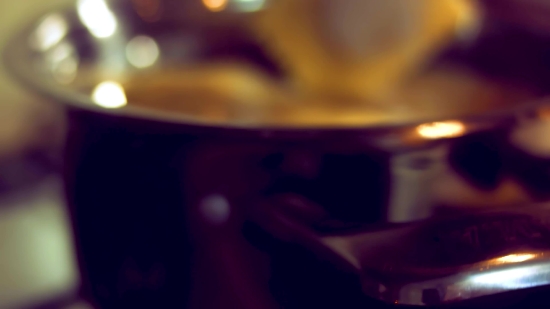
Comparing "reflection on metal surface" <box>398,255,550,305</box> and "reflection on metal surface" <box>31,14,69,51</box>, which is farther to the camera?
"reflection on metal surface" <box>31,14,69,51</box>

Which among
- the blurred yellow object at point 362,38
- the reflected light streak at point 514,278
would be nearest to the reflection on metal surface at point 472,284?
the reflected light streak at point 514,278

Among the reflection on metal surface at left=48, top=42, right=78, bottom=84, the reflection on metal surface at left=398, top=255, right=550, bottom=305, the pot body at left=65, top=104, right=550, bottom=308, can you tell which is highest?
the reflection on metal surface at left=48, top=42, right=78, bottom=84

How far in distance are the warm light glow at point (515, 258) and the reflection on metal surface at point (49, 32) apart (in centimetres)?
22

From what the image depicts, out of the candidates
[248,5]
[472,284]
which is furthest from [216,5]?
[472,284]

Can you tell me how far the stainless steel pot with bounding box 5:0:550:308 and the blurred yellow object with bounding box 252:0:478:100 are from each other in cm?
12

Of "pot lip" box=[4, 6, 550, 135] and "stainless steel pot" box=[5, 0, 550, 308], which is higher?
"pot lip" box=[4, 6, 550, 135]

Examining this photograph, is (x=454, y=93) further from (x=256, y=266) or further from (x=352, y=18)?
(x=256, y=266)

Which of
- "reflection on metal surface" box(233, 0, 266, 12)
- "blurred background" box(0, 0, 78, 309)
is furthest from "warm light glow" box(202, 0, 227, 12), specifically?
"blurred background" box(0, 0, 78, 309)

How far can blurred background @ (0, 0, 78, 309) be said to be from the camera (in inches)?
13.7

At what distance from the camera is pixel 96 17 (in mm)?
327

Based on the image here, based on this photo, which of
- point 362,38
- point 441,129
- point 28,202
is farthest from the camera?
point 28,202

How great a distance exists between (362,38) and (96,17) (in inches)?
5.7

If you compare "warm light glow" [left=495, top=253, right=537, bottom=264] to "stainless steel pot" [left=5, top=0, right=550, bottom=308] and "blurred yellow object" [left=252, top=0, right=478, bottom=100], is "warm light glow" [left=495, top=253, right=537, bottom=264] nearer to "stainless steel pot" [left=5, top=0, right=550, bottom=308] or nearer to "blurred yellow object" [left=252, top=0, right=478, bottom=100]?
"stainless steel pot" [left=5, top=0, right=550, bottom=308]

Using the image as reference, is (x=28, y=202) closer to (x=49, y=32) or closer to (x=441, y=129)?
(x=49, y=32)
